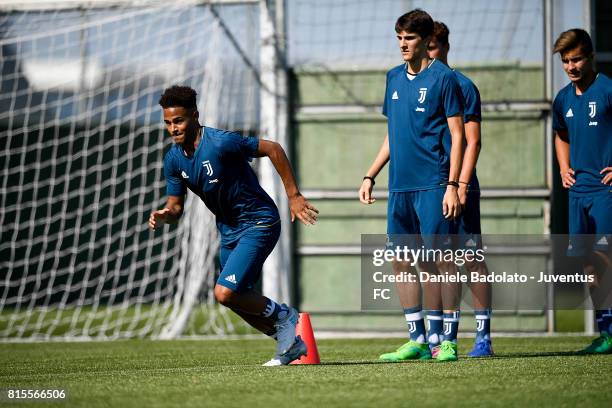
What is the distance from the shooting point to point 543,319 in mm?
9469

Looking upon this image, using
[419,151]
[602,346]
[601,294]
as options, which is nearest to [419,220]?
[419,151]

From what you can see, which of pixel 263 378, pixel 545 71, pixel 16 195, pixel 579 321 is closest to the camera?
pixel 263 378

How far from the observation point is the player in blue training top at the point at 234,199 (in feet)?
18.7

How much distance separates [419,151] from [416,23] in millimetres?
768

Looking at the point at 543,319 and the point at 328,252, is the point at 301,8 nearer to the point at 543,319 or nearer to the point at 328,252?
the point at 328,252

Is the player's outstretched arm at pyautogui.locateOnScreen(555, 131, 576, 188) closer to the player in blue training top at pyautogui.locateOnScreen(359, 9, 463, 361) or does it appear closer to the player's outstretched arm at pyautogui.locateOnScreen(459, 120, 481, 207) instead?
the player's outstretched arm at pyautogui.locateOnScreen(459, 120, 481, 207)

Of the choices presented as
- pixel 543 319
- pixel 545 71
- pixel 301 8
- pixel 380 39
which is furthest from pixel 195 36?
pixel 543 319

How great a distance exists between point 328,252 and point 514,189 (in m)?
1.90

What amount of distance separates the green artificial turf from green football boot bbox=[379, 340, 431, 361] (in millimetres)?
195

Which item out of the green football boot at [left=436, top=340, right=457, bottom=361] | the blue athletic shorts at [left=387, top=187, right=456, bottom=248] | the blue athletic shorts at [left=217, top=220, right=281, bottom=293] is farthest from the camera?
the blue athletic shorts at [left=387, top=187, right=456, bottom=248]

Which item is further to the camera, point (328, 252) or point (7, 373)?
point (328, 252)

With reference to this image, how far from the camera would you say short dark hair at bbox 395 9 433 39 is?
231 inches

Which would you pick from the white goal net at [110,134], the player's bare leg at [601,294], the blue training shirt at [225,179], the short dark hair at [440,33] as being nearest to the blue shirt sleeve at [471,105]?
the short dark hair at [440,33]

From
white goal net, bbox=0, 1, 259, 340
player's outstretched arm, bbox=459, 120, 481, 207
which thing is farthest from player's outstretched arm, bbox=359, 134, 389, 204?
white goal net, bbox=0, 1, 259, 340
